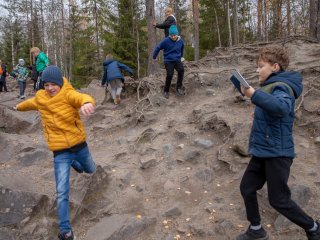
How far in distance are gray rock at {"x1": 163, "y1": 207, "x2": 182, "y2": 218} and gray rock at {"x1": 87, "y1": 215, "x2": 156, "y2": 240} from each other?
0.63 feet

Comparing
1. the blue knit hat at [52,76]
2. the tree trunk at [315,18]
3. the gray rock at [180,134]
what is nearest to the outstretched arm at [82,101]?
the blue knit hat at [52,76]

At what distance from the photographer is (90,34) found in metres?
27.6

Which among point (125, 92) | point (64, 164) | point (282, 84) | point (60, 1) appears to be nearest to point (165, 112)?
point (125, 92)

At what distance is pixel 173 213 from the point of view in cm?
436

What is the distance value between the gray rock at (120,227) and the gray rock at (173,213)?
192 mm

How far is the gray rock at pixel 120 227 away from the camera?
399cm

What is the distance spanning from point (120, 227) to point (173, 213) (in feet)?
2.34

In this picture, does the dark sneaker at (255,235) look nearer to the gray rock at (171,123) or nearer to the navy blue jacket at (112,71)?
the gray rock at (171,123)

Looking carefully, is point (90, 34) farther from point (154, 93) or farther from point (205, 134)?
point (205, 134)

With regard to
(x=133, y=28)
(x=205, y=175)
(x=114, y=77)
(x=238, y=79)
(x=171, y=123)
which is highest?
(x=133, y=28)

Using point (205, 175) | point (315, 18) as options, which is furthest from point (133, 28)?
point (205, 175)

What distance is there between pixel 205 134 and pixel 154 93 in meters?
2.36

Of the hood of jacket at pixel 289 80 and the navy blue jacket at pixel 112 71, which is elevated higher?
the navy blue jacket at pixel 112 71

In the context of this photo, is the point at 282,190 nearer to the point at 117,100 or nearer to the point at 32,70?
the point at 117,100
